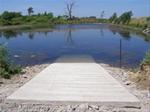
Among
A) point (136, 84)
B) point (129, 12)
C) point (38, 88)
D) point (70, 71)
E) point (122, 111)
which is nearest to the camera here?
point (122, 111)

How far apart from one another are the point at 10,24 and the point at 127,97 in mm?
54665

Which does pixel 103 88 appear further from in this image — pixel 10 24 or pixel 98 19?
pixel 98 19

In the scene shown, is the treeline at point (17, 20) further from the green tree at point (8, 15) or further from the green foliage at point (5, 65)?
the green foliage at point (5, 65)

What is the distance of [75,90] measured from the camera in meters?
6.65

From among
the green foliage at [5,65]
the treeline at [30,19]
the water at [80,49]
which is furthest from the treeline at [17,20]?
the green foliage at [5,65]

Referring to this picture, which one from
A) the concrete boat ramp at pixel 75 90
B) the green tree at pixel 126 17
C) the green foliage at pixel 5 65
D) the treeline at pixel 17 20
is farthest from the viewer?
the treeline at pixel 17 20

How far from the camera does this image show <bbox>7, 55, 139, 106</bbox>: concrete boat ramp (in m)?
5.86

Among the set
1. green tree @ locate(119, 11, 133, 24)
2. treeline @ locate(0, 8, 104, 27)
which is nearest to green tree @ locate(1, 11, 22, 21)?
treeline @ locate(0, 8, 104, 27)

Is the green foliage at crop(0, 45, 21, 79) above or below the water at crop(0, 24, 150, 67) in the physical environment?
above

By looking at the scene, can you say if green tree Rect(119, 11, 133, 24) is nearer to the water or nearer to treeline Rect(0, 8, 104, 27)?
treeline Rect(0, 8, 104, 27)

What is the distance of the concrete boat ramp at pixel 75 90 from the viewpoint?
19.2 feet

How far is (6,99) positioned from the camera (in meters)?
5.94

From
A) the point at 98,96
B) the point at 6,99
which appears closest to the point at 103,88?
the point at 98,96

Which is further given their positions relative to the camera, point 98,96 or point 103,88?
point 103,88
